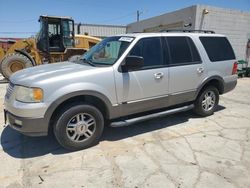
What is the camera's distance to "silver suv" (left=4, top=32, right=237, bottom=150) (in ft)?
11.7

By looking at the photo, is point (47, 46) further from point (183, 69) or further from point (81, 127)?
point (81, 127)

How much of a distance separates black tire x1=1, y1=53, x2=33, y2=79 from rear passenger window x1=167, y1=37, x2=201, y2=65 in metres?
8.41

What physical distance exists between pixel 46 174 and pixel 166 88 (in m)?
2.73

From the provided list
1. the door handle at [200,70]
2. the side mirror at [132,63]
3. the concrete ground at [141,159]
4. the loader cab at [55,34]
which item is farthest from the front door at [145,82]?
the loader cab at [55,34]

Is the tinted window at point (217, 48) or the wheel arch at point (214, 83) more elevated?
the tinted window at point (217, 48)

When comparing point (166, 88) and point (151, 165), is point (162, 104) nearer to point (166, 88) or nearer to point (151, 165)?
point (166, 88)

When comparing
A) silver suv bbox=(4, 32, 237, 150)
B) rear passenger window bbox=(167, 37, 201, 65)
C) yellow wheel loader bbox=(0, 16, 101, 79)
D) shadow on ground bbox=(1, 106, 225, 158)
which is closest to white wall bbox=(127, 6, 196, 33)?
yellow wheel loader bbox=(0, 16, 101, 79)

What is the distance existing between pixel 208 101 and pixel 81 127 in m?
3.34

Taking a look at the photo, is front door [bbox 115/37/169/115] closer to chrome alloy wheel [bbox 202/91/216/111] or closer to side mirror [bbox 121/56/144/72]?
side mirror [bbox 121/56/144/72]

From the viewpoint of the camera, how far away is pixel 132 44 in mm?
4316

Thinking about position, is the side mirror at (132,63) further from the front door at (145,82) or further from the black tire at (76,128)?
the black tire at (76,128)

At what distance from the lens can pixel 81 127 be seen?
3918mm

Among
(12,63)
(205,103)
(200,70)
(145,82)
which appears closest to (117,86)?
(145,82)

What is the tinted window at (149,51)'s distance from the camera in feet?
14.4
